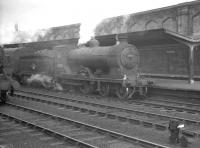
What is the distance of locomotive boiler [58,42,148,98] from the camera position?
47.2 ft

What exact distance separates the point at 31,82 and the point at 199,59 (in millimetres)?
11342

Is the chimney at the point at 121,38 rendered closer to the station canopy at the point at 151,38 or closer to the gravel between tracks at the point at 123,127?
the station canopy at the point at 151,38

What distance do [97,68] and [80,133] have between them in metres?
8.30

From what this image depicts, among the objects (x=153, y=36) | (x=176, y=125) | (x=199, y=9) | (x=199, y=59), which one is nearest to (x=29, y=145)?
(x=176, y=125)

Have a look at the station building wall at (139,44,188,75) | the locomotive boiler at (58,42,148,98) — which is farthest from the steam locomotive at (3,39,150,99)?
the station building wall at (139,44,188,75)

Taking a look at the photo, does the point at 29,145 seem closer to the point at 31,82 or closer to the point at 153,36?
the point at 153,36

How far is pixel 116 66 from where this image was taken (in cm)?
1454

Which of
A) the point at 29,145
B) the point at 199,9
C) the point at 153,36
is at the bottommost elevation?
the point at 29,145

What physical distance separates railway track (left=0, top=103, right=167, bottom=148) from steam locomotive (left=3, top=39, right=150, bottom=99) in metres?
5.21

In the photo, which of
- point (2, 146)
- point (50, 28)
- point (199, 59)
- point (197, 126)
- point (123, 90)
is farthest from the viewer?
point (50, 28)

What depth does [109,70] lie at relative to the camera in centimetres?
1523

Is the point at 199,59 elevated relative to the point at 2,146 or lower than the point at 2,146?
elevated

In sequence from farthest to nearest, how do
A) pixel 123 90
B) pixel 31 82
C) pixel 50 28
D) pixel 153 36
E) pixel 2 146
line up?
1. pixel 50 28
2. pixel 31 82
3. pixel 153 36
4. pixel 123 90
5. pixel 2 146

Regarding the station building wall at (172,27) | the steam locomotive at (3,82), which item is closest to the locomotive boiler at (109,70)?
the steam locomotive at (3,82)
